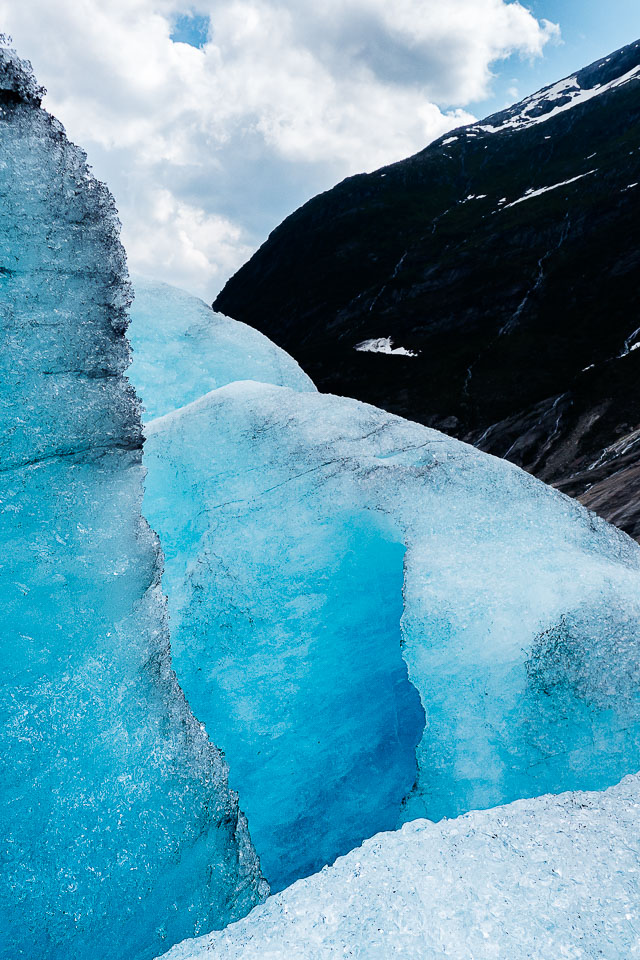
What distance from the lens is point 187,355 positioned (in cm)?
1037

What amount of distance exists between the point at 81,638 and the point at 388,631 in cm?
296

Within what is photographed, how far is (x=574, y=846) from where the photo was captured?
10.4ft

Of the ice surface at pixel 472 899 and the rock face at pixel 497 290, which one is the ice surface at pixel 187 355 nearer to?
the ice surface at pixel 472 899

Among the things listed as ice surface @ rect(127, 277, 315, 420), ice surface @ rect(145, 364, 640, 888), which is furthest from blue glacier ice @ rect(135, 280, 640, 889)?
ice surface @ rect(127, 277, 315, 420)

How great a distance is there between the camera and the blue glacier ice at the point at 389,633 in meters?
4.85

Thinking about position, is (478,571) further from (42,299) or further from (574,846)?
(42,299)

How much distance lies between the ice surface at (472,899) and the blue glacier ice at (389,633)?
141 centimetres

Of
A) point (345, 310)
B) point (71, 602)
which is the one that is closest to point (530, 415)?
point (345, 310)

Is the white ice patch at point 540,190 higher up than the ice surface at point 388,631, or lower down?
higher up

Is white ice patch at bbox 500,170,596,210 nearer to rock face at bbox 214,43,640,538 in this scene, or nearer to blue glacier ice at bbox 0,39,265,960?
rock face at bbox 214,43,640,538

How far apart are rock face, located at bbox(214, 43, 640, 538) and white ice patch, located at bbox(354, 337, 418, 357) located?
171mm

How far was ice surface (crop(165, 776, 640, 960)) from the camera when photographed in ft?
8.71

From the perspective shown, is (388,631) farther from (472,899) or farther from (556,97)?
(556,97)

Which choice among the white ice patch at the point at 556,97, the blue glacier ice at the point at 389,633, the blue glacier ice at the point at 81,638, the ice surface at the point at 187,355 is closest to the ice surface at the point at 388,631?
the blue glacier ice at the point at 389,633
